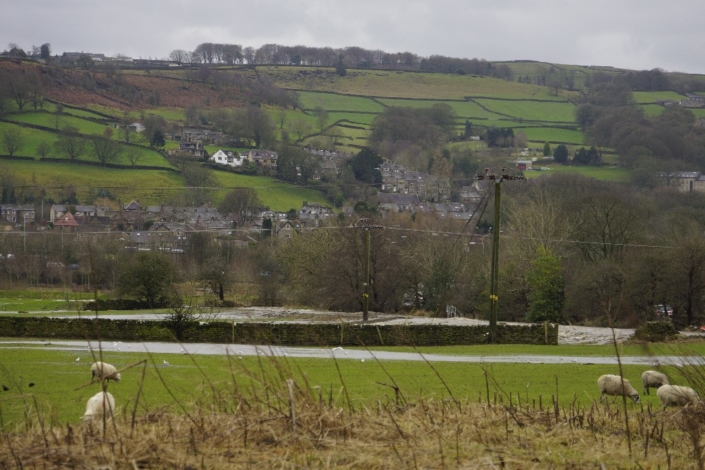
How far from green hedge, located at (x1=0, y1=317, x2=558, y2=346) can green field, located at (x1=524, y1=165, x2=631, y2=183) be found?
78.0 meters

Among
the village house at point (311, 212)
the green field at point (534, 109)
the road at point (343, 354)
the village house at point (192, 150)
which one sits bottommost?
the village house at point (311, 212)

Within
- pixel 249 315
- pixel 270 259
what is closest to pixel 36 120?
pixel 270 259

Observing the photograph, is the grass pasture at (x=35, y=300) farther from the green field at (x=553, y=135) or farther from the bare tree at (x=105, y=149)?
the green field at (x=553, y=135)

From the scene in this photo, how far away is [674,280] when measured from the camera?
148ft

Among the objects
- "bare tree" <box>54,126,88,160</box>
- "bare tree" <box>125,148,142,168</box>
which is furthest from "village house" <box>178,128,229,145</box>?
"bare tree" <box>54,126,88,160</box>

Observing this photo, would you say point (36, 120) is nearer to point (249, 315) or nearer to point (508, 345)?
point (249, 315)

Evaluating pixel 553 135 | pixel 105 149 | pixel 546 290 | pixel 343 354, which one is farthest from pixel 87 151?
pixel 343 354

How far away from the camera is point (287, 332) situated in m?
36.9

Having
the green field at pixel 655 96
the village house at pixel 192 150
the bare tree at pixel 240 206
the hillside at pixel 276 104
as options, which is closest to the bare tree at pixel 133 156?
the hillside at pixel 276 104

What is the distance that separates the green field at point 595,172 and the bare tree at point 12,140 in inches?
2704

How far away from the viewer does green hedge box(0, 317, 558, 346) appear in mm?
36219

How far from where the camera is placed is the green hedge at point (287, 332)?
36.2 metres

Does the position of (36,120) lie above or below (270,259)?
above

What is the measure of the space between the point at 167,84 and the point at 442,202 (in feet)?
250
